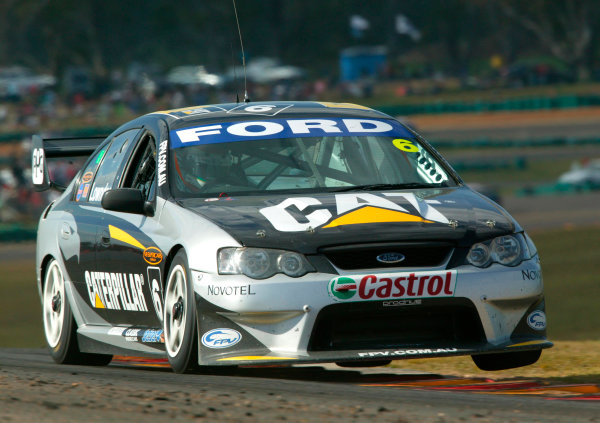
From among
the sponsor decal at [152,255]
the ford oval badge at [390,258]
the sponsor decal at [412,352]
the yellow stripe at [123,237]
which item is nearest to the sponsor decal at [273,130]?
the yellow stripe at [123,237]

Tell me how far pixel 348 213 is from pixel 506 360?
3.85 ft

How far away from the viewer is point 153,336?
620cm

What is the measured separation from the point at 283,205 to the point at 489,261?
0.97 m

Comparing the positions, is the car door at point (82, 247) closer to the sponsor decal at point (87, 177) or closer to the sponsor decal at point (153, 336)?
the sponsor decal at point (87, 177)

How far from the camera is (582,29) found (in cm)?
7894

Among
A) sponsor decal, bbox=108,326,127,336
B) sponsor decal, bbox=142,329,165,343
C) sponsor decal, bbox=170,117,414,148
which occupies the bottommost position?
sponsor decal, bbox=108,326,127,336

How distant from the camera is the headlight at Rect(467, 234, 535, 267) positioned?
5598 mm

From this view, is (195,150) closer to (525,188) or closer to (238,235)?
(238,235)

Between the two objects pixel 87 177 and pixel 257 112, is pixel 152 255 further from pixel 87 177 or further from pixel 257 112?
pixel 87 177

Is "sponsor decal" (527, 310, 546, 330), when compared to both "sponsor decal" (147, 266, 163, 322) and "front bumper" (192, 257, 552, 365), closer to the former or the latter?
"front bumper" (192, 257, 552, 365)

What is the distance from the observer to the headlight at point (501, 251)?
5.60 metres

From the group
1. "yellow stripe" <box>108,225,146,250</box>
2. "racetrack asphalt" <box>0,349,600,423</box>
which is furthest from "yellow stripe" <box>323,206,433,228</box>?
"yellow stripe" <box>108,225,146,250</box>

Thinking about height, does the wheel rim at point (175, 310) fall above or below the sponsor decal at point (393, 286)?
below

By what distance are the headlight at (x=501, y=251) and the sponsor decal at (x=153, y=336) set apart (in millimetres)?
1567
